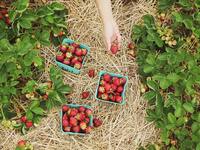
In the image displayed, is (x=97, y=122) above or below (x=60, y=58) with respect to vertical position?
below

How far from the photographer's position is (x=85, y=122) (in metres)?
2.80

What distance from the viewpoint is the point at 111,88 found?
284 centimetres

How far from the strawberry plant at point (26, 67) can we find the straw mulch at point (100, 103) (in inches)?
3.3

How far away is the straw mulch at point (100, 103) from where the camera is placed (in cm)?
283

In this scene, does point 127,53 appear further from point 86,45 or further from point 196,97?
point 196,97

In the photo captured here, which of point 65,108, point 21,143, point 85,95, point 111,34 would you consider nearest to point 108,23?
point 111,34

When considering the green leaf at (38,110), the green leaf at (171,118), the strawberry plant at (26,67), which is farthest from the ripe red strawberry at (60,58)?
the green leaf at (171,118)

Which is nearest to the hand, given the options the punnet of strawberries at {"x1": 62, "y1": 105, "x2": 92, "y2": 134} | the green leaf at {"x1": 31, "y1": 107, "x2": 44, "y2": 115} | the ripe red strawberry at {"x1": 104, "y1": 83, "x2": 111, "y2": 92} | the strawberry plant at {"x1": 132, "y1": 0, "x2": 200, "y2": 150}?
the strawberry plant at {"x1": 132, "y1": 0, "x2": 200, "y2": 150}

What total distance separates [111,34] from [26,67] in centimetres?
53

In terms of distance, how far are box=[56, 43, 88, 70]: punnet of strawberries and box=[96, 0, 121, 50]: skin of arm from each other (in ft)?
0.52

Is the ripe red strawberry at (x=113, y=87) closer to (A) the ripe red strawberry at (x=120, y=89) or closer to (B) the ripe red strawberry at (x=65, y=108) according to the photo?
(A) the ripe red strawberry at (x=120, y=89)

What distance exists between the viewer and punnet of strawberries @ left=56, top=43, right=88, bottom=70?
2879 mm

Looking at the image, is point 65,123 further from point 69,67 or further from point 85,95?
point 69,67

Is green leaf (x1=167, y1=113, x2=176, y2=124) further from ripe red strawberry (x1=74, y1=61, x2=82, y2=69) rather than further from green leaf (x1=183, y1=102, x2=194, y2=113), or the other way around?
ripe red strawberry (x1=74, y1=61, x2=82, y2=69)
